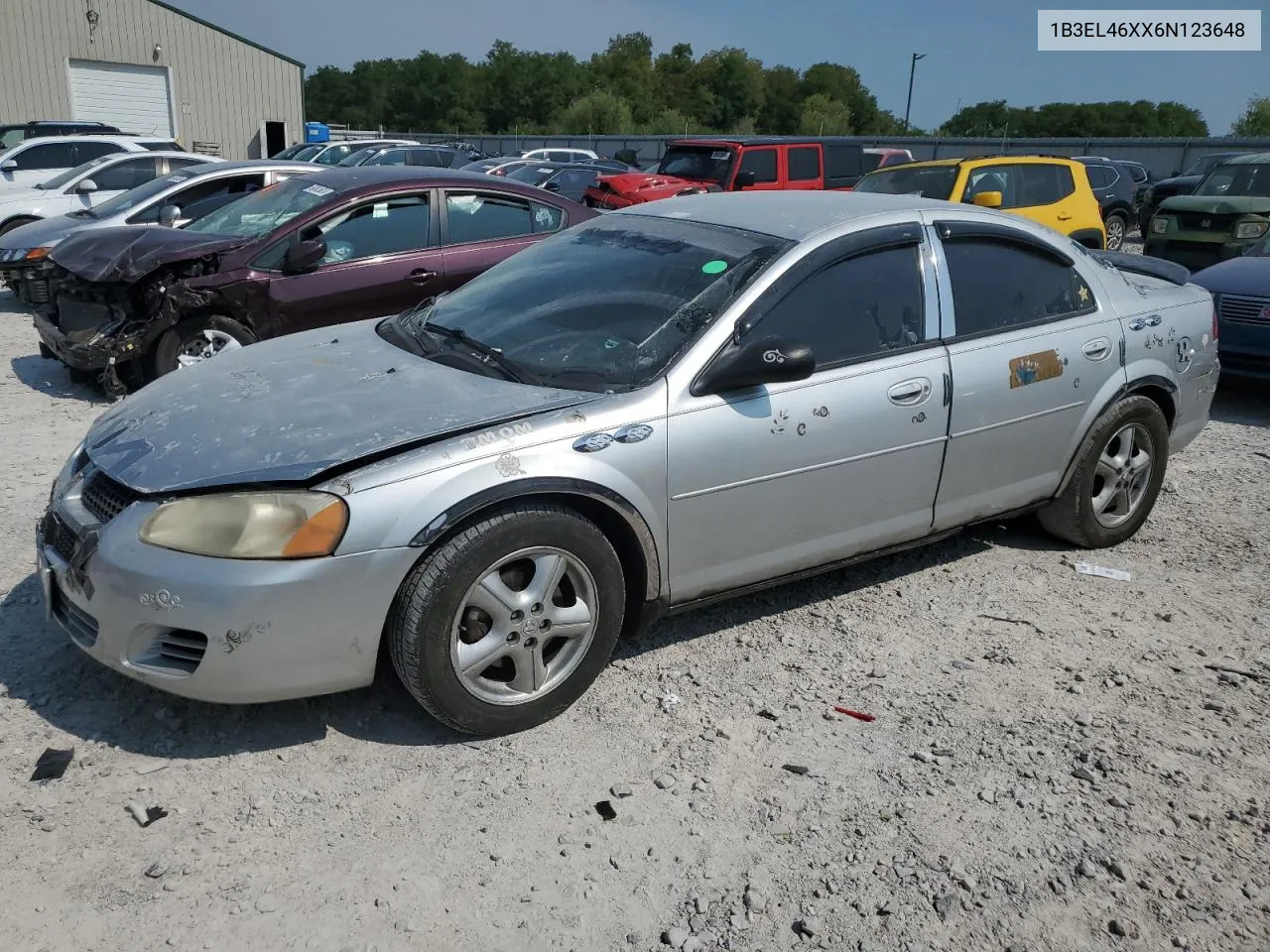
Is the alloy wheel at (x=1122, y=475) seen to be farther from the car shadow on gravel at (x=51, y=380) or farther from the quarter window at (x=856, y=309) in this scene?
the car shadow on gravel at (x=51, y=380)

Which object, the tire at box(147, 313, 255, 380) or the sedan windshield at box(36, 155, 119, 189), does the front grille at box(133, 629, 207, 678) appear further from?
the sedan windshield at box(36, 155, 119, 189)

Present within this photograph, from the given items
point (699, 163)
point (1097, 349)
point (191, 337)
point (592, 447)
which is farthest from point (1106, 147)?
point (592, 447)

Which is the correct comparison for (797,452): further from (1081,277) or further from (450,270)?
(450,270)

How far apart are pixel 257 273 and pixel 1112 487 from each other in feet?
17.4

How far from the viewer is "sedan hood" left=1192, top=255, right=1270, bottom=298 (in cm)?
777

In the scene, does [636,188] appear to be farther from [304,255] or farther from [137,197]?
[304,255]

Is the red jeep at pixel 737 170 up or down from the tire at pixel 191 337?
up

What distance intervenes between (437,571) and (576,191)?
1718 cm

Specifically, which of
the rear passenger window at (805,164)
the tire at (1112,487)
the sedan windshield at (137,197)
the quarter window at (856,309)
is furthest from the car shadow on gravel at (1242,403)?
the rear passenger window at (805,164)

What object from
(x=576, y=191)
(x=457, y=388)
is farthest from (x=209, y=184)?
(x=576, y=191)

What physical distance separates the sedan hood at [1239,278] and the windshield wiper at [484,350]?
6088mm

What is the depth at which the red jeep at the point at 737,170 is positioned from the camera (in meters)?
16.1

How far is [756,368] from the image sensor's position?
3.48 meters

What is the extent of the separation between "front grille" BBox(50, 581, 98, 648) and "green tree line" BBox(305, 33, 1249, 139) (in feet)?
242
